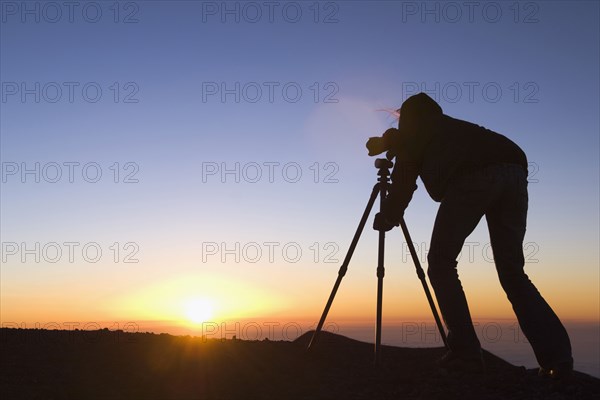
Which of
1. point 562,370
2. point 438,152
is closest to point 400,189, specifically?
point 438,152

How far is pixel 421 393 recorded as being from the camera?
6.05 meters

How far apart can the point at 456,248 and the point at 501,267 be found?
65 centimetres

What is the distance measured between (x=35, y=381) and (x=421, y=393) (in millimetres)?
4057

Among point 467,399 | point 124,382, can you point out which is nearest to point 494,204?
point 467,399

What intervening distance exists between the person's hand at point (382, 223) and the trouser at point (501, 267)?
0.70m

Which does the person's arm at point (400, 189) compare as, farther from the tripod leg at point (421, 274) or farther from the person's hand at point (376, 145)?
the person's hand at point (376, 145)

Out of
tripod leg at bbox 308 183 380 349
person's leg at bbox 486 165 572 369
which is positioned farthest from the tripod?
person's leg at bbox 486 165 572 369

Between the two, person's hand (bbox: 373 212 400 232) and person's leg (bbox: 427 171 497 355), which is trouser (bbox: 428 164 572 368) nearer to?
person's leg (bbox: 427 171 497 355)

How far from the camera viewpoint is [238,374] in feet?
21.9

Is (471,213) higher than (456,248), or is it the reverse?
(471,213)

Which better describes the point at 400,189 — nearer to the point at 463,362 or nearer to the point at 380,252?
the point at 380,252

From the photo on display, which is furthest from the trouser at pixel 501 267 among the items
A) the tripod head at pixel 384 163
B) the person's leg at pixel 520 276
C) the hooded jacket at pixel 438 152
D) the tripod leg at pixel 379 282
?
the tripod head at pixel 384 163

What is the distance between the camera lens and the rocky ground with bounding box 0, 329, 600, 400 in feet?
20.0

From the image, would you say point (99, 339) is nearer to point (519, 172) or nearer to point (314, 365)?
point (314, 365)
